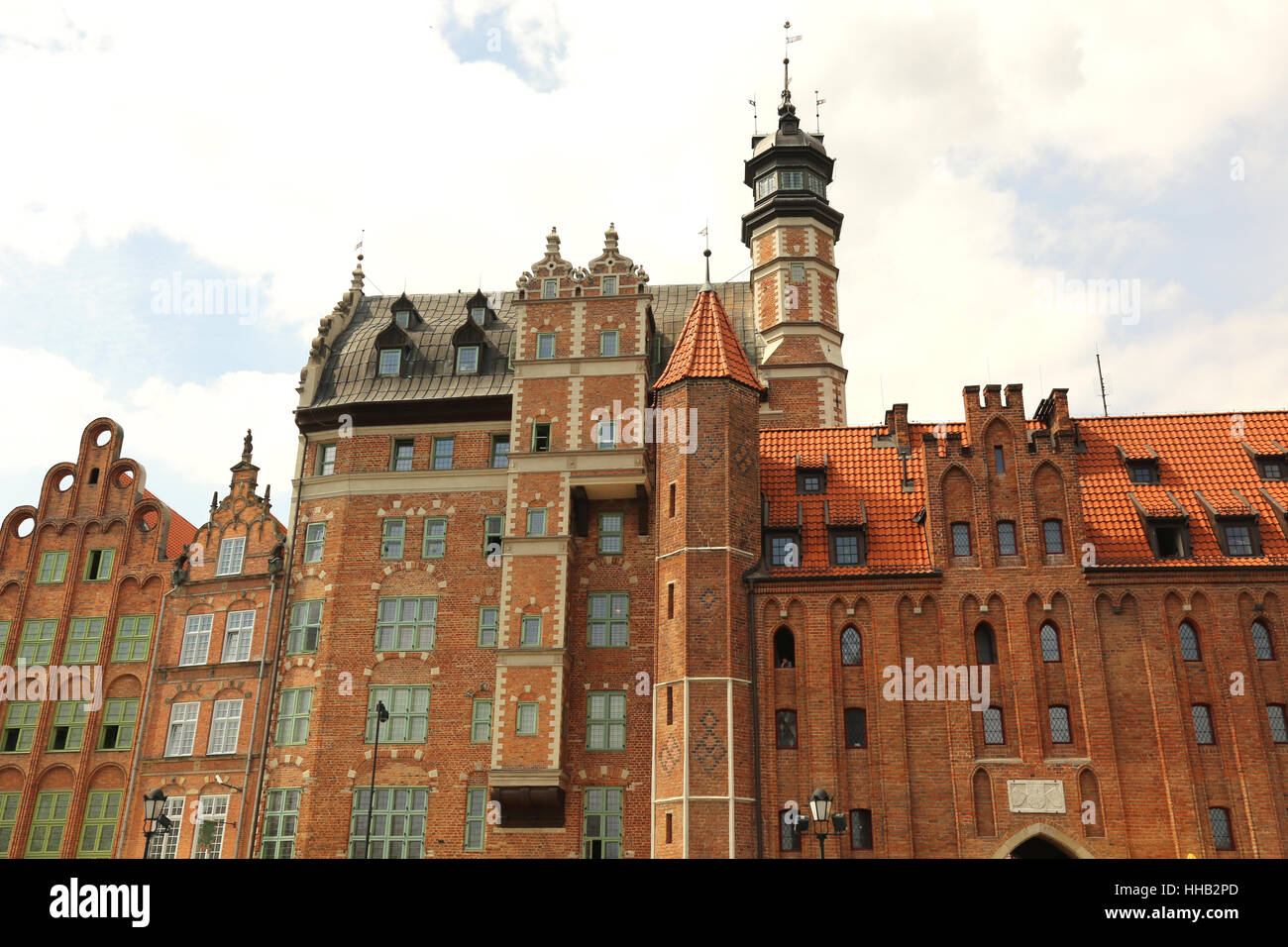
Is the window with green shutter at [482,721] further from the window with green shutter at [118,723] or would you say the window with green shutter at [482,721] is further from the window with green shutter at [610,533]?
the window with green shutter at [118,723]

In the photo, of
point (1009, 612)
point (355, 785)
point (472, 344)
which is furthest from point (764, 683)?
point (472, 344)

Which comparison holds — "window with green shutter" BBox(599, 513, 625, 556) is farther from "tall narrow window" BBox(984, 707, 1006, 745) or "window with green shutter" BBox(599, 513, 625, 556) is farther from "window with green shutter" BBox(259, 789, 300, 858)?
"tall narrow window" BBox(984, 707, 1006, 745)

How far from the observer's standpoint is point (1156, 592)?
3462 cm

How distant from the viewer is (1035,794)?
32688mm

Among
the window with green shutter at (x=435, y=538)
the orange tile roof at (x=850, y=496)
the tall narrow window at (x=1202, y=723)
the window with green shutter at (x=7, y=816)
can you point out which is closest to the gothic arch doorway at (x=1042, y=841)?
the tall narrow window at (x=1202, y=723)

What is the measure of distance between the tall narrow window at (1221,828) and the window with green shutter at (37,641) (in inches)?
1569

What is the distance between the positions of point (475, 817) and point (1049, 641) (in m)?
18.8

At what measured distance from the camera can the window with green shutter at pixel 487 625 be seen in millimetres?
39156

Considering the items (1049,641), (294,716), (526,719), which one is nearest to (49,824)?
(294,716)

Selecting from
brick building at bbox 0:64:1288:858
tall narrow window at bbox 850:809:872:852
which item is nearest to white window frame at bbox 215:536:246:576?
brick building at bbox 0:64:1288:858

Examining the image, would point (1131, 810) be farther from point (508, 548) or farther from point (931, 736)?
point (508, 548)
